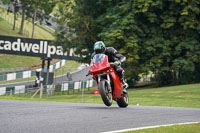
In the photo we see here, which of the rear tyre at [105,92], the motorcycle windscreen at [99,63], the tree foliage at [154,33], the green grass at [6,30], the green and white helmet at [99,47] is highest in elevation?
the green grass at [6,30]

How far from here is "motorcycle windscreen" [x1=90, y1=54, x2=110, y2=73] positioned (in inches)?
456

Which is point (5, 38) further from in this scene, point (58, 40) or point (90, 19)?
point (90, 19)

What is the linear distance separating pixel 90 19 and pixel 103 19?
172 centimetres

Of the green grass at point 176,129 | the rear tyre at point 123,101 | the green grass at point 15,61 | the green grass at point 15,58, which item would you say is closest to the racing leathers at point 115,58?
the rear tyre at point 123,101

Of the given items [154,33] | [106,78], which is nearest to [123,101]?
[106,78]

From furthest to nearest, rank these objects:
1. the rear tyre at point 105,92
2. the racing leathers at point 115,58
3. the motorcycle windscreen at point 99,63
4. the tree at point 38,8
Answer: the tree at point 38,8 → the racing leathers at point 115,58 → the motorcycle windscreen at point 99,63 → the rear tyre at point 105,92

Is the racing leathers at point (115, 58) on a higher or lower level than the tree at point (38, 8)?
lower

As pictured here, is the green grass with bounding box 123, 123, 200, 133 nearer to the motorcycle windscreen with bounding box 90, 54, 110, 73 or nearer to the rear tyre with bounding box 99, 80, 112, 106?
the rear tyre with bounding box 99, 80, 112, 106

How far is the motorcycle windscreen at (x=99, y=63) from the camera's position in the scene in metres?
11.6

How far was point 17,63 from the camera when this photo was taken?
2286 inches

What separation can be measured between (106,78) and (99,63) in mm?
457

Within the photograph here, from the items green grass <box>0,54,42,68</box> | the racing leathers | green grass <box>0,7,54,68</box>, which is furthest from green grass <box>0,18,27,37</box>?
the racing leathers

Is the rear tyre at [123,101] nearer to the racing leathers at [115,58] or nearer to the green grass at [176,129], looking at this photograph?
the racing leathers at [115,58]

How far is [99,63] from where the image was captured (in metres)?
11.7
